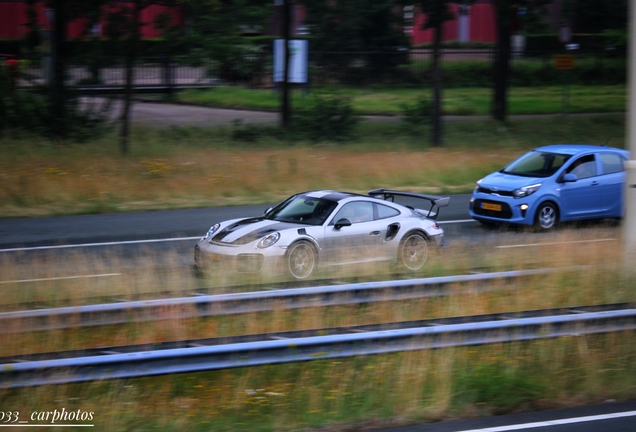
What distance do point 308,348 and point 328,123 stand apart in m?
20.8

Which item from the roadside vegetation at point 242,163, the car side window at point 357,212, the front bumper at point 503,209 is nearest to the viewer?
the car side window at point 357,212

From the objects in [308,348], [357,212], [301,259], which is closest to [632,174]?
[357,212]

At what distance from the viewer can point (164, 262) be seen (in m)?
11.6

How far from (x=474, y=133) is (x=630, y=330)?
817 inches

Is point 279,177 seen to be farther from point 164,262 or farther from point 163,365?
point 163,365

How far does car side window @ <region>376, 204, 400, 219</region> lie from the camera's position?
11852 millimetres

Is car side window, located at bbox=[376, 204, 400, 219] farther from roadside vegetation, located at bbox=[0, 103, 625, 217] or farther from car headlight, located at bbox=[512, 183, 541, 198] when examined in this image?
roadside vegetation, located at bbox=[0, 103, 625, 217]

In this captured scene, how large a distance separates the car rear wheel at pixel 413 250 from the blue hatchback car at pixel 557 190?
391 cm

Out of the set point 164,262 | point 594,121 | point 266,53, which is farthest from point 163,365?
point 266,53

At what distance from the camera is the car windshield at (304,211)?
11359mm

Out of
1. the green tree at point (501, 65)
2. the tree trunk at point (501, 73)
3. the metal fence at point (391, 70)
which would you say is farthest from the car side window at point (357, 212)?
the metal fence at point (391, 70)

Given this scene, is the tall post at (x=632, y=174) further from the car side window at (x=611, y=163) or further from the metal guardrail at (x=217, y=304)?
the car side window at (x=611, y=163)

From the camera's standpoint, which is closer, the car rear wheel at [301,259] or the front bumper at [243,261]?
the front bumper at [243,261]

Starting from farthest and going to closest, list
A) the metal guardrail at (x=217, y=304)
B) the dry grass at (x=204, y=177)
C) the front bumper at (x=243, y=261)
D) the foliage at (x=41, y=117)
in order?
the foliage at (x=41, y=117) < the dry grass at (x=204, y=177) < the front bumper at (x=243, y=261) < the metal guardrail at (x=217, y=304)
